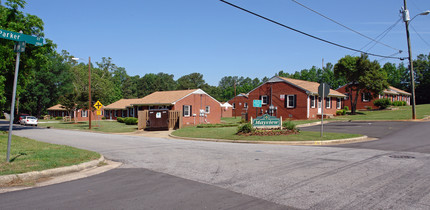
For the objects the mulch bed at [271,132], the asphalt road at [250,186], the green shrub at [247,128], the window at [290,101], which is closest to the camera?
the asphalt road at [250,186]

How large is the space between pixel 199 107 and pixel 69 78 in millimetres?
41618

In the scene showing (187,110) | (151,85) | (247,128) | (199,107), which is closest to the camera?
(247,128)

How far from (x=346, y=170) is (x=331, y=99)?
3344 centimetres

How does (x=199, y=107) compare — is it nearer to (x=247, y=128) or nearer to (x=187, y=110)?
(x=187, y=110)

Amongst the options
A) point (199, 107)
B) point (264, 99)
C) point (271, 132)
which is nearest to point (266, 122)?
point (271, 132)

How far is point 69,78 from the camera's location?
68938 mm

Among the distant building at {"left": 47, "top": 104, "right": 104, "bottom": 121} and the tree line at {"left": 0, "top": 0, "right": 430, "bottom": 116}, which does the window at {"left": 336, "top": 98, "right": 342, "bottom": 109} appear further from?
the distant building at {"left": 47, "top": 104, "right": 104, "bottom": 121}

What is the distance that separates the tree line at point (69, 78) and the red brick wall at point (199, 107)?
625 inches

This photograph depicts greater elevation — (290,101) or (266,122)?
(290,101)

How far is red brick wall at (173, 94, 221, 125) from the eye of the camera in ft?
129

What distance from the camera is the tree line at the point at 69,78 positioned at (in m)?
26.3

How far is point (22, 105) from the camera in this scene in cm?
6669

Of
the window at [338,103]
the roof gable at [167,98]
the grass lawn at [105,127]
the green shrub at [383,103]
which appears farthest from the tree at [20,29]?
the green shrub at [383,103]

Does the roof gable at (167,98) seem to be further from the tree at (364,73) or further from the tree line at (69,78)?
the tree at (364,73)
